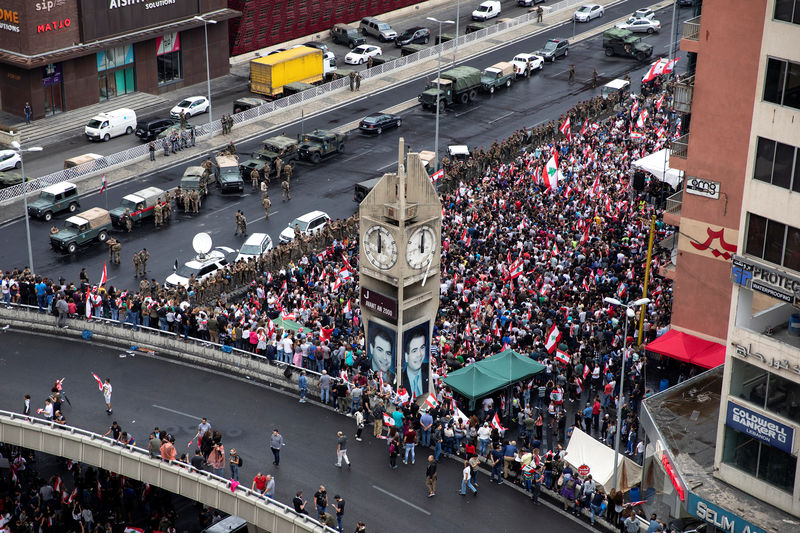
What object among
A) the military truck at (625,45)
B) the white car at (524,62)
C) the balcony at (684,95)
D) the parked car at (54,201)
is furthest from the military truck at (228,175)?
the military truck at (625,45)

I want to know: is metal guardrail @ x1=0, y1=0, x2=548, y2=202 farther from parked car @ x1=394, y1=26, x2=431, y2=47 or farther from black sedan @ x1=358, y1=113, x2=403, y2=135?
black sedan @ x1=358, y1=113, x2=403, y2=135

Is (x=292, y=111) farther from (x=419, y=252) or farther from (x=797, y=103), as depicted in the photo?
(x=797, y=103)

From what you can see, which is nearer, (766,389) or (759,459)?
(766,389)

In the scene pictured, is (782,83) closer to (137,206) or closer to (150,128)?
(137,206)

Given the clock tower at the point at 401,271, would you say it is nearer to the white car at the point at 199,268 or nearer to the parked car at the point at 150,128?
the white car at the point at 199,268

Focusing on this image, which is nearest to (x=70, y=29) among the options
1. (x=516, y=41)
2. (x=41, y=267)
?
(x=41, y=267)

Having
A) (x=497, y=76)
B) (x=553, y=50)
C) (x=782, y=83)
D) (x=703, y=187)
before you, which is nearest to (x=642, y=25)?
(x=553, y=50)
